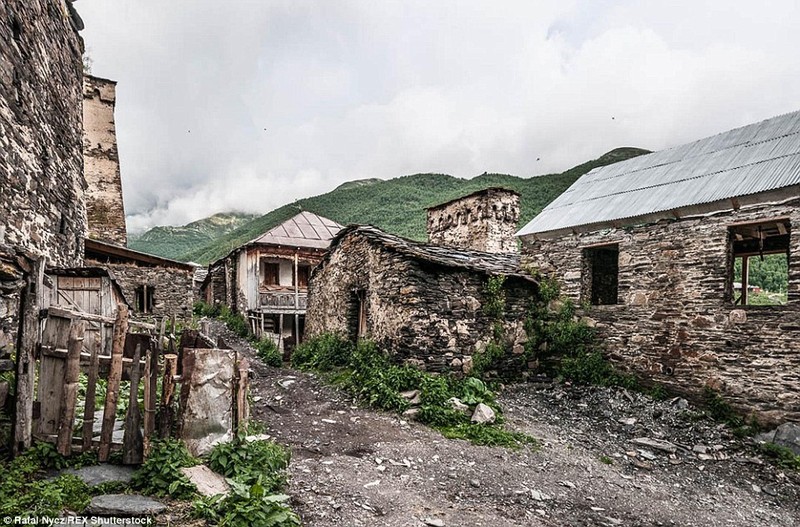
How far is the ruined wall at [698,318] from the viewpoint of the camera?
716cm

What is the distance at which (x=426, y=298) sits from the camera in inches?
349

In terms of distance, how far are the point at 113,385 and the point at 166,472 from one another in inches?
35.0

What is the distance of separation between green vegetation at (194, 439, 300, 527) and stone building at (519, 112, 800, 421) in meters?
7.26

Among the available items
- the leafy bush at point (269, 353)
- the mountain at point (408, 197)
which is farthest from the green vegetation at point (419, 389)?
the mountain at point (408, 197)

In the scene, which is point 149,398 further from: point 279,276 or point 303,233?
point 303,233

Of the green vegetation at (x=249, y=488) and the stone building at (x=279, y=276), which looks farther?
the stone building at (x=279, y=276)

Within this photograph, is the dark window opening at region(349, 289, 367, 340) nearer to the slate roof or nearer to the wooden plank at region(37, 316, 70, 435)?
the slate roof

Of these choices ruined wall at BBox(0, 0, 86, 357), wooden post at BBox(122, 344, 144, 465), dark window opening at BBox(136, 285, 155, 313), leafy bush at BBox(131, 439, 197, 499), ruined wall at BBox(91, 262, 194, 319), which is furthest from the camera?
dark window opening at BBox(136, 285, 155, 313)

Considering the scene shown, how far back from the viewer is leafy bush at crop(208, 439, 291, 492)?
3916mm

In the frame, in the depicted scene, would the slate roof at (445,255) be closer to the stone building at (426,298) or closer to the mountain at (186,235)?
the stone building at (426,298)

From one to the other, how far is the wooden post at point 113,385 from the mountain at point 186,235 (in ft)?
191

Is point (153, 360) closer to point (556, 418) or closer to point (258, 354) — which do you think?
point (556, 418)

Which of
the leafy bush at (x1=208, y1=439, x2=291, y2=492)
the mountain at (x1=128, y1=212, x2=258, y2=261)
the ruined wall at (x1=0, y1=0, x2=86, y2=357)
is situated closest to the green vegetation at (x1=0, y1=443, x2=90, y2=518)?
the leafy bush at (x1=208, y1=439, x2=291, y2=492)

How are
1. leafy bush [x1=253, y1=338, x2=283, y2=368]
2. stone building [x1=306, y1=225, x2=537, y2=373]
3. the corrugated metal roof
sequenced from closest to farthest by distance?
the corrugated metal roof, stone building [x1=306, y1=225, x2=537, y2=373], leafy bush [x1=253, y1=338, x2=283, y2=368]
